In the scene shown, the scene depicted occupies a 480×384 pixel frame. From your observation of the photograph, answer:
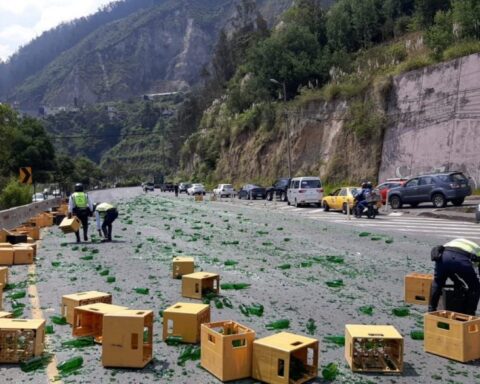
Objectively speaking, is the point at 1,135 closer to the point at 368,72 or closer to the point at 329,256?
the point at 368,72

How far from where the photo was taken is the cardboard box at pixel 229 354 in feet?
18.6

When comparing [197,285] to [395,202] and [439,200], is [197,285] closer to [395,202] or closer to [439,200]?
[439,200]

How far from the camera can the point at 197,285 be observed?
31.1ft

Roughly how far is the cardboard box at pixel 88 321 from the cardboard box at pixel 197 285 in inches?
93.9

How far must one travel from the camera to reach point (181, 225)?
2433 centimetres

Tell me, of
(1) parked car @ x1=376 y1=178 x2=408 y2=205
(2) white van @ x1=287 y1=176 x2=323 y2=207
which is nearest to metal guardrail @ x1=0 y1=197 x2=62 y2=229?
(2) white van @ x1=287 y1=176 x2=323 y2=207

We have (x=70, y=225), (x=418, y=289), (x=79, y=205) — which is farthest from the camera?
(x=79, y=205)

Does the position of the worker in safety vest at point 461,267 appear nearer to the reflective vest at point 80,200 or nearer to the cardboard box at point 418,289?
the cardboard box at point 418,289

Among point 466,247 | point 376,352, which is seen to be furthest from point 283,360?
point 466,247

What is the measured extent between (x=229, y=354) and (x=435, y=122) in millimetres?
36004


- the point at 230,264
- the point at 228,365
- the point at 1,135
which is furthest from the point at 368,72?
the point at 228,365

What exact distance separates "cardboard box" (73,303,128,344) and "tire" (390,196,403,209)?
25.1 metres

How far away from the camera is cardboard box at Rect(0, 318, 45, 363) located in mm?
6297

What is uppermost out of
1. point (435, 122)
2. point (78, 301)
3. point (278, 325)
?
point (435, 122)
